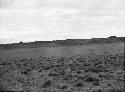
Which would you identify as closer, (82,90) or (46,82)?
(82,90)

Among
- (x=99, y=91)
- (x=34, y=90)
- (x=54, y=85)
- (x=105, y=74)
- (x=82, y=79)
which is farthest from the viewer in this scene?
(x=105, y=74)

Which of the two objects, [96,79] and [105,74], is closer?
[96,79]

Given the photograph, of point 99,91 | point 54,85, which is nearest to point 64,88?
point 54,85

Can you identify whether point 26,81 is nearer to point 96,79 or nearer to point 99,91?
point 96,79

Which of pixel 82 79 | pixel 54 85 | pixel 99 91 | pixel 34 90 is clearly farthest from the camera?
pixel 82 79

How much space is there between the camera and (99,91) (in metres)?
17.7

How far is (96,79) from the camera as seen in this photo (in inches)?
866

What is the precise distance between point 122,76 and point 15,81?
8.62 metres

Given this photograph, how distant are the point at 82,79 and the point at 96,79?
126 centimetres

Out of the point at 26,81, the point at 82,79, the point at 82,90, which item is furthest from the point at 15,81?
the point at 82,90

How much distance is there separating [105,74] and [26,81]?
21.7 feet

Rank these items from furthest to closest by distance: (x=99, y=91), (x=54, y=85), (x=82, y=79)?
→ (x=82, y=79)
(x=54, y=85)
(x=99, y=91)

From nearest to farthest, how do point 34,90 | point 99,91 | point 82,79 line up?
point 99,91
point 34,90
point 82,79

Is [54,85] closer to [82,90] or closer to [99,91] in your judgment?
[82,90]
